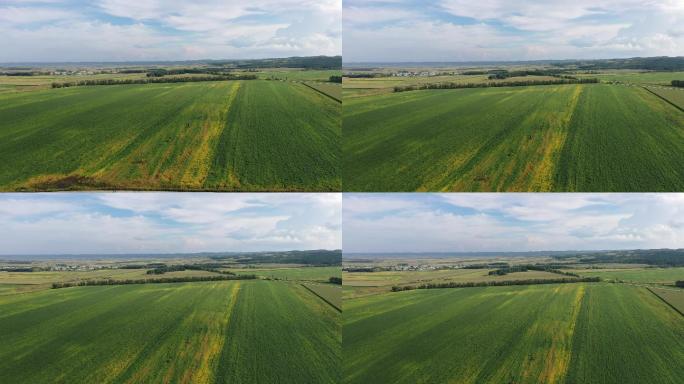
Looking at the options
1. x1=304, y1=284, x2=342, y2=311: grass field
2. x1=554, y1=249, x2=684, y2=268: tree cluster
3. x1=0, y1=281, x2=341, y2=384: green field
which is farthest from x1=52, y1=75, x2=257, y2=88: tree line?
x1=554, y1=249, x2=684, y2=268: tree cluster

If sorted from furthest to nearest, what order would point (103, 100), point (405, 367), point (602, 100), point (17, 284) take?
point (103, 100), point (602, 100), point (17, 284), point (405, 367)

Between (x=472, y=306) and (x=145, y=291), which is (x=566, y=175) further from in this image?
(x=145, y=291)

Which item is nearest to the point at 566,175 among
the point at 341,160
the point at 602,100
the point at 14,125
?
the point at 341,160

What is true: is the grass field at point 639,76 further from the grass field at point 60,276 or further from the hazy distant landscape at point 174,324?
the grass field at point 60,276

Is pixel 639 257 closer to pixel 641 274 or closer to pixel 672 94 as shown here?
pixel 641 274

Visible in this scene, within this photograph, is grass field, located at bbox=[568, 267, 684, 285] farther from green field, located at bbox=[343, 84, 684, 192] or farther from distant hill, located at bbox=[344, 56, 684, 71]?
distant hill, located at bbox=[344, 56, 684, 71]

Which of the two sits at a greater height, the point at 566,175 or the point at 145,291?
the point at 566,175
